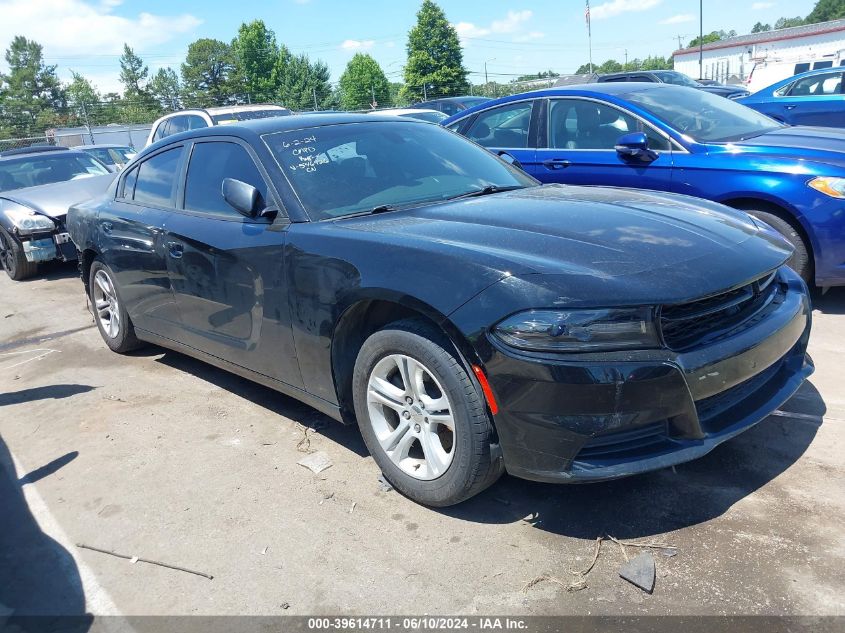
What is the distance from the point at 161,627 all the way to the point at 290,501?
83 cm

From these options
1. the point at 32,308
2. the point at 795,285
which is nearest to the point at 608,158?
the point at 795,285

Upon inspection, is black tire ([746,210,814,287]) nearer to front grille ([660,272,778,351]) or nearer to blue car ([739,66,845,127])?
front grille ([660,272,778,351])

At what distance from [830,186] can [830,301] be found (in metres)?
0.96

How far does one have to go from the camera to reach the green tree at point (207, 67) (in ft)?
260

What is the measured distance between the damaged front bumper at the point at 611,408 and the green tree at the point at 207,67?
82.3 metres

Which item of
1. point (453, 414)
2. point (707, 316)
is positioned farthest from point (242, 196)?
point (707, 316)

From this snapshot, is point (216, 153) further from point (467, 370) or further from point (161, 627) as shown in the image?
point (161, 627)

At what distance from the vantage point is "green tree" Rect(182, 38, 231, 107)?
7912 centimetres

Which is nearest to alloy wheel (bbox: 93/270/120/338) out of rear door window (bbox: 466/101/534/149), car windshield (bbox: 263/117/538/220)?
car windshield (bbox: 263/117/538/220)

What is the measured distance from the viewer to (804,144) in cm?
517

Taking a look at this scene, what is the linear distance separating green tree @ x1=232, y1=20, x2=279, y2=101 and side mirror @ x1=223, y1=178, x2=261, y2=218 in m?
72.2

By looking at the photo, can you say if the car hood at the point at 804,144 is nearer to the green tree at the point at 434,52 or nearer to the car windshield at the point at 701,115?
the car windshield at the point at 701,115

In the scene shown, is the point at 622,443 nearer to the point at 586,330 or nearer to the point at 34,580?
the point at 586,330

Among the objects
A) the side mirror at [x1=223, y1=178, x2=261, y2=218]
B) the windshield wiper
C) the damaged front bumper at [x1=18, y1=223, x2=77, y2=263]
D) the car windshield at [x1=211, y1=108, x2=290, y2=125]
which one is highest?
the car windshield at [x1=211, y1=108, x2=290, y2=125]
